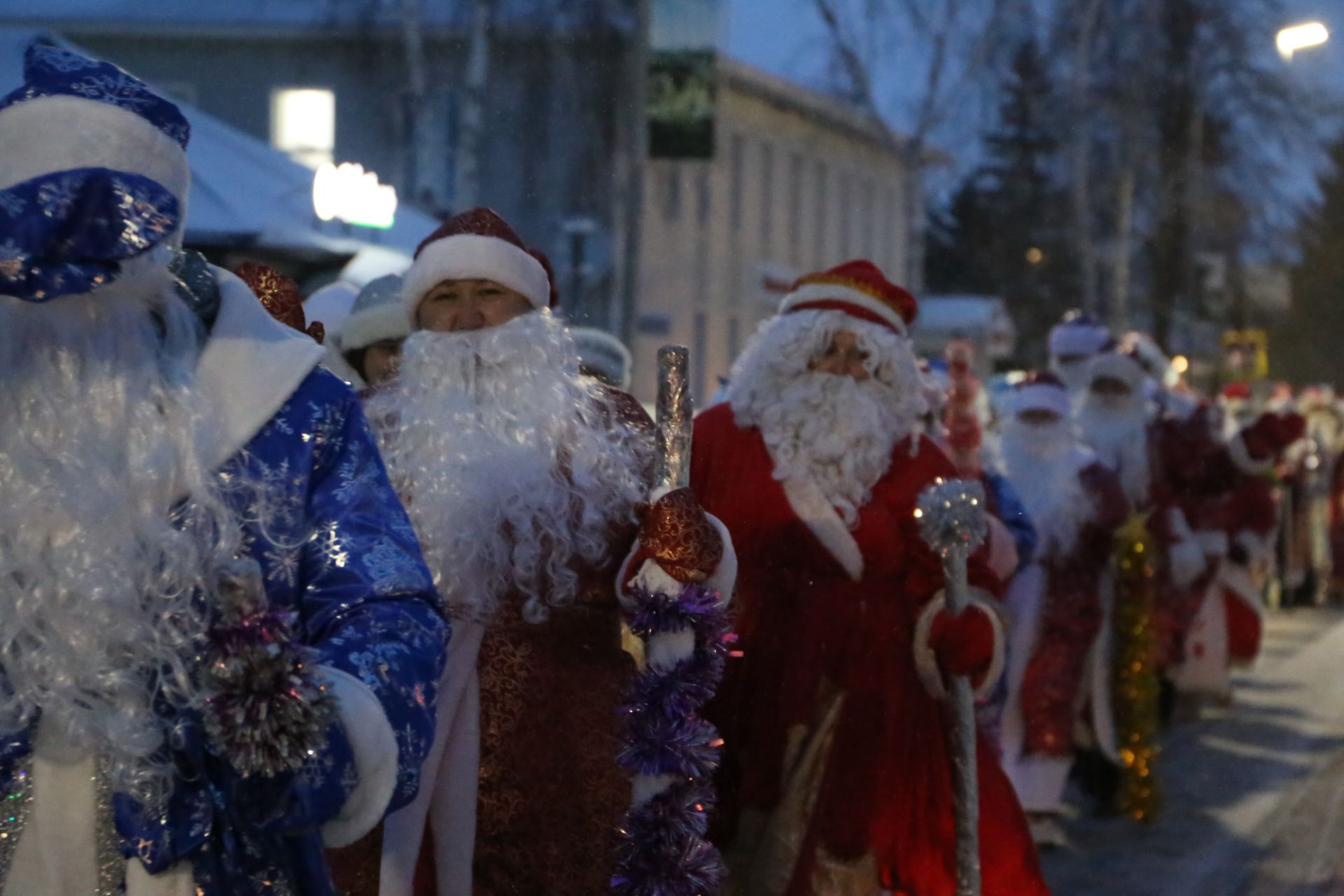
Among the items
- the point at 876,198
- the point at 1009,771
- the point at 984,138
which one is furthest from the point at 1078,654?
the point at 876,198

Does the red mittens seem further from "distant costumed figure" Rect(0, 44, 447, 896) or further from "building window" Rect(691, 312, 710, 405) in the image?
"building window" Rect(691, 312, 710, 405)

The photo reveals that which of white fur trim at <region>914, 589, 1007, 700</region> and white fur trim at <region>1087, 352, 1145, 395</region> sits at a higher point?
white fur trim at <region>1087, 352, 1145, 395</region>

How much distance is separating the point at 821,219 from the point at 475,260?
3330 cm

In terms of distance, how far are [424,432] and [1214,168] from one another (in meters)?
30.3

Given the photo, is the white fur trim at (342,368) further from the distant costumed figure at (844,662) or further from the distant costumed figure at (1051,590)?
the distant costumed figure at (1051,590)

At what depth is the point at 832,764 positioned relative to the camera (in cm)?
525

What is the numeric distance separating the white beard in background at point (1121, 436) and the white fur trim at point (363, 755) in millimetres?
8382

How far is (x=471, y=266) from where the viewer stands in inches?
182

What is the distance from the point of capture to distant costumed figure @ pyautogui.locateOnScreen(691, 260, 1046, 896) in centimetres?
520

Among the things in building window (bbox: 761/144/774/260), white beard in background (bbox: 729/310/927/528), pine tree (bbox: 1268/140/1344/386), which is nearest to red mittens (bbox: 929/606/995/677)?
white beard in background (bbox: 729/310/927/528)

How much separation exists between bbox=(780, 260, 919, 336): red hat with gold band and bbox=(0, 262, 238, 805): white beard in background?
139 inches

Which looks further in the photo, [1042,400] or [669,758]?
[1042,400]

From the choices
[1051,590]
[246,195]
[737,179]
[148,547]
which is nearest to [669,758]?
[148,547]

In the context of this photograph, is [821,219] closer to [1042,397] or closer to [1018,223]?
[1018,223]
